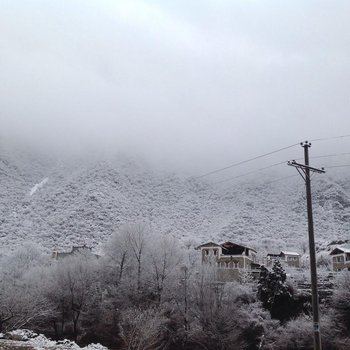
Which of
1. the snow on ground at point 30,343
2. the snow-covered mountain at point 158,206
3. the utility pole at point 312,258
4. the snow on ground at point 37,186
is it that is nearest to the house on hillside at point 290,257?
the snow-covered mountain at point 158,206

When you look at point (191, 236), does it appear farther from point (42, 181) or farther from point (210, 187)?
point (42, 181)

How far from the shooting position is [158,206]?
130125 mm

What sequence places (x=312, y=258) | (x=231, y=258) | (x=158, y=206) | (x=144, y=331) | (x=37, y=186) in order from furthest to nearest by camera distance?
(x=37, y=186)
(x=158, y=206)
(x=231, y=258)
(x=144, y=331)
(x=312, y=258)

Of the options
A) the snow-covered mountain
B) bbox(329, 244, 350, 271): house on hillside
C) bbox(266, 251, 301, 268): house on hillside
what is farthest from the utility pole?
the snow-covered mountain

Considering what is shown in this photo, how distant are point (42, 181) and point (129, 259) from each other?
302ft

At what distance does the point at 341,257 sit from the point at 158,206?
66.6 m

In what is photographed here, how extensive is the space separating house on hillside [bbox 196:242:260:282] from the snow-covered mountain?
2264cm

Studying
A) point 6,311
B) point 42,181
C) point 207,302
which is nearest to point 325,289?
point 207,302

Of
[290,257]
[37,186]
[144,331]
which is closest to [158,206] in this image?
[37,186]

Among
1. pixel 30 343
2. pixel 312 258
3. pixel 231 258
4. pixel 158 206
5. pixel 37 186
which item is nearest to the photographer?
pixel 312 258

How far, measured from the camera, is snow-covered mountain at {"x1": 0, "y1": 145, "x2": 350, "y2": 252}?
10450 centimetres

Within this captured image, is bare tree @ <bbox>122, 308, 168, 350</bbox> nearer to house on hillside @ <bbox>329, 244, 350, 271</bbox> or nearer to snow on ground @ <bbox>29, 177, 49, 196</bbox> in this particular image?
house on hillside @ <bbox>329, 244, 350, 271</bbox>

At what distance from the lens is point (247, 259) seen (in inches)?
2857

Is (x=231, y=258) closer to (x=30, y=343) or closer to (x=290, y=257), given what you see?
(x=290, y=257)
